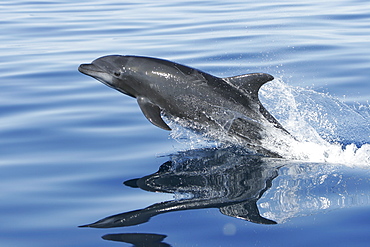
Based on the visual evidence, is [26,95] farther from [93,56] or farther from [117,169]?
[117,169]

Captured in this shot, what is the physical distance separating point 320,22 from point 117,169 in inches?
482

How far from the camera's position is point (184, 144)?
8742mm

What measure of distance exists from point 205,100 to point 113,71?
153cm

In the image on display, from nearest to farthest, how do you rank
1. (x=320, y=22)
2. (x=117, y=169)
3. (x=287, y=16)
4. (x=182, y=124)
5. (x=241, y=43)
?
1. (x=117, y=169)
2. (x=182, y=124)
3. (x=241, y=43)
4. (x=320, y=22)
5. (x=287, y=16)

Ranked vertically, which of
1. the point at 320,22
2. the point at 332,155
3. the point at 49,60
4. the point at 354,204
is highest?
the point at 320,22

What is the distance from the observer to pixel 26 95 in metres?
11.7

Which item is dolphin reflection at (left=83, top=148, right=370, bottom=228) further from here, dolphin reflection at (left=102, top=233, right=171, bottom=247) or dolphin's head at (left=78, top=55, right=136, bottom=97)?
dolphin's head at (left=78, top=55, right=136, bottom=97)

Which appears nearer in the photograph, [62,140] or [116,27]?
[62,140]

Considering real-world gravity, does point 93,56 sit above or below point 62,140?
above

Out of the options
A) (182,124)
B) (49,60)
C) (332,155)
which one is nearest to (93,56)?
(49,60)

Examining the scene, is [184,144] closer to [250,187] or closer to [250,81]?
[250,81]

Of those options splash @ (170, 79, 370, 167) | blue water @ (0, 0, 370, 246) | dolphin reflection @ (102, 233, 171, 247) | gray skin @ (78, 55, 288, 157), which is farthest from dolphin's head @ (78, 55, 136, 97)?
dolphin reflection @ (102, 233, 171, 247)

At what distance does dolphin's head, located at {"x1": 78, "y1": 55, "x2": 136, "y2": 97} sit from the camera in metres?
8.78

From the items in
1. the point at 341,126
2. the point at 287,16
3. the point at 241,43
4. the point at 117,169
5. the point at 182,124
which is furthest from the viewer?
the point at 287,16
